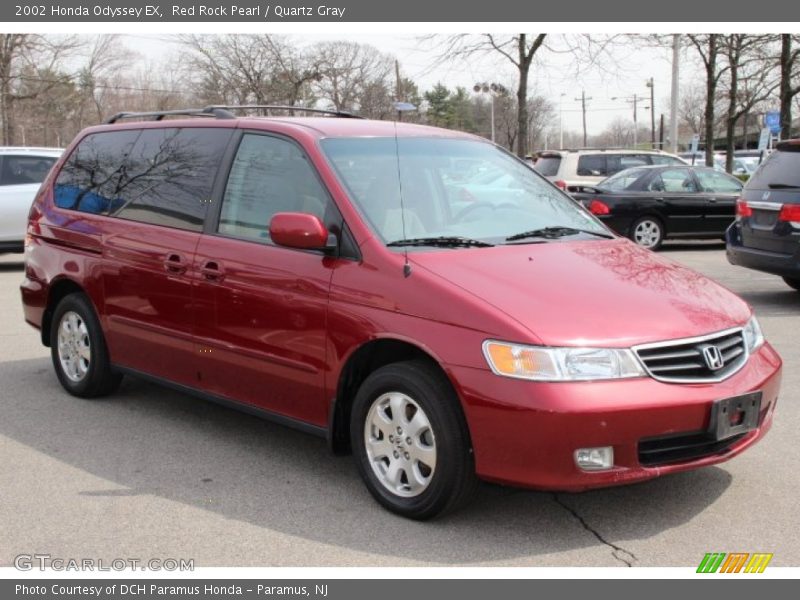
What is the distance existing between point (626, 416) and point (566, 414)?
247 mm

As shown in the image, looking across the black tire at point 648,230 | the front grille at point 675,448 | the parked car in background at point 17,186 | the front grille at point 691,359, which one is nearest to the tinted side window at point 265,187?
the front grille at point 691,359

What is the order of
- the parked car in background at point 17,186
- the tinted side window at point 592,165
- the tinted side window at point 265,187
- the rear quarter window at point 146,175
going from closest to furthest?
1. the tinted side window at point 265,187
2. the rear quarter window at point 146,175
3. the parked car in background at point 17,186
4. the tinted side window at point 592,165

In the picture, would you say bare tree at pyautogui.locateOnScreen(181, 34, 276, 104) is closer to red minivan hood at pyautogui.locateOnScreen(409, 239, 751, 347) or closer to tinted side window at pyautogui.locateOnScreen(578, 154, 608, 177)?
tinted side window at pyautogui.locateOnScreen(578, 154, 608, 177)

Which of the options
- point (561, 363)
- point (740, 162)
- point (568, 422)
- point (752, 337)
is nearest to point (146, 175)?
point (561, 363)

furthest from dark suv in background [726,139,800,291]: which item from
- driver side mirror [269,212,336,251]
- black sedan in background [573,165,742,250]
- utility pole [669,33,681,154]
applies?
utility pole [669,33,681,154]

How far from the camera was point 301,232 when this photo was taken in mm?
4270

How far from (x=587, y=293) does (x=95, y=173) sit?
369cm

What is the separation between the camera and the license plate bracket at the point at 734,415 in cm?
380

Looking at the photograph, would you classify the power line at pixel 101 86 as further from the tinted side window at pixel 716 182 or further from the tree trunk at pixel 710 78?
the tinted side window at pixel 716 182

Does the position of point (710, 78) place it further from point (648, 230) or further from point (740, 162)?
point (740, 162)

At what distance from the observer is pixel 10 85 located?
32.4m

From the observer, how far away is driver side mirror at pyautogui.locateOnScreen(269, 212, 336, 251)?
14.0 ft

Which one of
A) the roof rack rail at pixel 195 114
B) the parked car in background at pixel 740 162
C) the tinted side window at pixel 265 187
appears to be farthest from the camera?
the parked car in background at pixel 740 162

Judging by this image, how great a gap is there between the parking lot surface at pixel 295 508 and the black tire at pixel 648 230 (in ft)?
33.1
